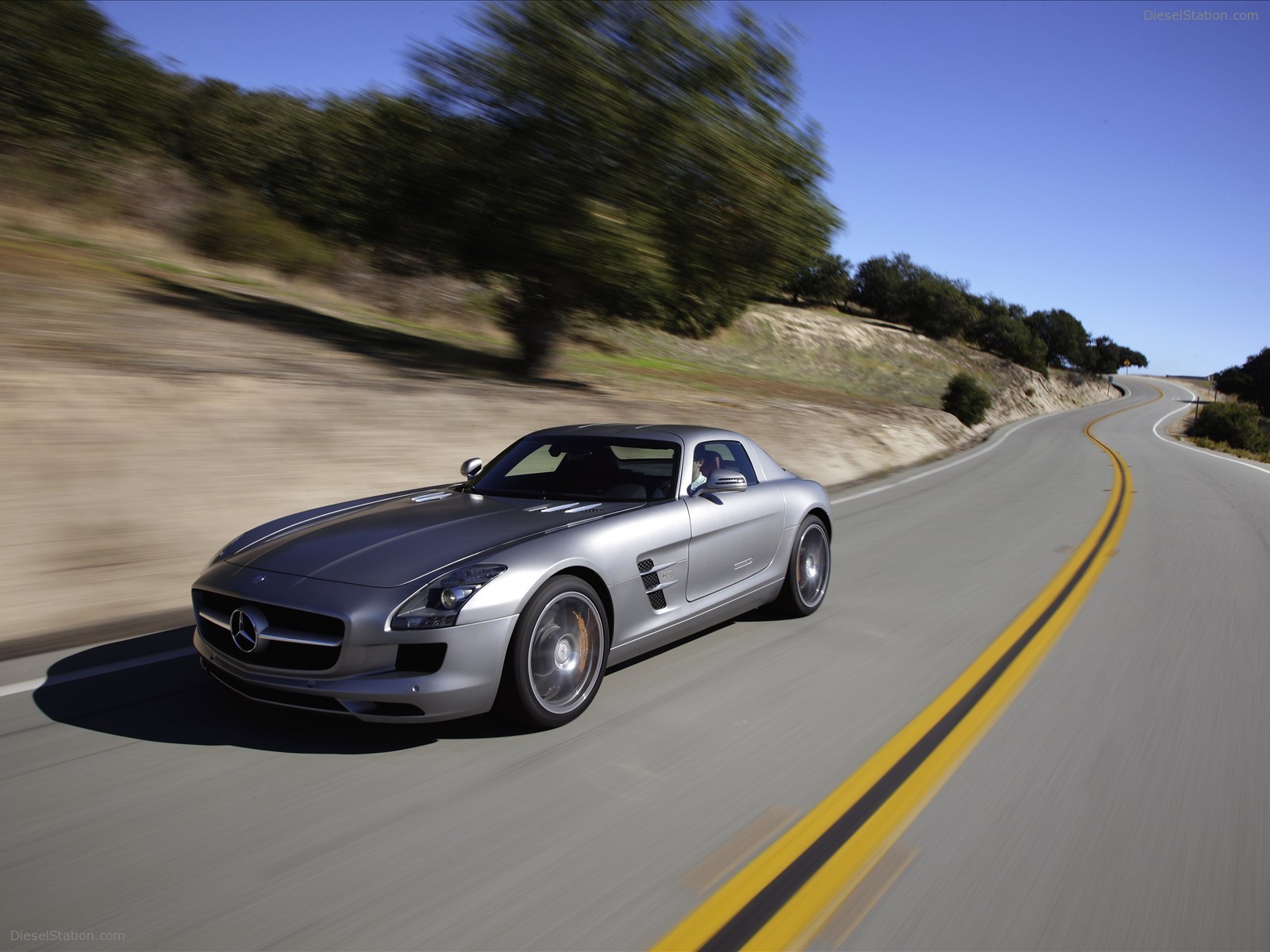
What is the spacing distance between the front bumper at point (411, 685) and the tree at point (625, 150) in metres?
12.2

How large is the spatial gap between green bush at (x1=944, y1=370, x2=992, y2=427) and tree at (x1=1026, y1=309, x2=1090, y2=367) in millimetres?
66668

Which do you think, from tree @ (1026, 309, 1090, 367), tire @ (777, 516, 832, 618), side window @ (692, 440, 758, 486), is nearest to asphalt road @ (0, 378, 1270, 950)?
tire @ (777, 516, 832, 618)

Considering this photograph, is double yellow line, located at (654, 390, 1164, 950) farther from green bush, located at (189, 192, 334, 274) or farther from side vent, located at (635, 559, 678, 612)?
green bush, located at (189, 192, 334, 274)

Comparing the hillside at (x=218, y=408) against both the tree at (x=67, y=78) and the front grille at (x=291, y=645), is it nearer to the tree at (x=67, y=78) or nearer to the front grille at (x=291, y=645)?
the tree at (x=67, y=78)

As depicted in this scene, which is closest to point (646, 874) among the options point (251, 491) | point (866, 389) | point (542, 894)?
point (542, 894)

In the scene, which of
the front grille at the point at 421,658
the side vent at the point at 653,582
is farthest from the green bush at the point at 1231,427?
the front grille at the point at 421,658

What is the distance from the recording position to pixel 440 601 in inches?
156

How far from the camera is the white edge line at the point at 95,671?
15.7 feet

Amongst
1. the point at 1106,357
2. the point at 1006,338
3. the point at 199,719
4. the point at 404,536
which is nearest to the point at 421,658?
the point at 404,536

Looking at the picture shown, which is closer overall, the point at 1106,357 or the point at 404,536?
the point at 404,536

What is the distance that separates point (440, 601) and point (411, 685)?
35 cm

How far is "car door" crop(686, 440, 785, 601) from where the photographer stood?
543 centimetres

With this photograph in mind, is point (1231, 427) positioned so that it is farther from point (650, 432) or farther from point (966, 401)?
point (650, 432)

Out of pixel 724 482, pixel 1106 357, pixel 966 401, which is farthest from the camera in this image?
pixel 1106 357
